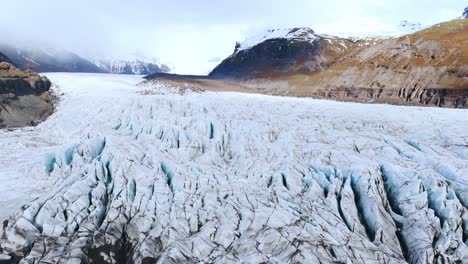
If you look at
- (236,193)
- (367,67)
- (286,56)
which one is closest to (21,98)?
(236,193)

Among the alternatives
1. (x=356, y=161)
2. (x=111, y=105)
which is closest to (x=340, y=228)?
(x=356, y=161)

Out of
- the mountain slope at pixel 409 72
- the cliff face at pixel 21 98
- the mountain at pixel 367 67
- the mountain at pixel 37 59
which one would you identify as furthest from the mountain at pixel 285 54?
the mountain at pixel 37 59

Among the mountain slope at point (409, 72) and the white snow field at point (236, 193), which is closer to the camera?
the white snow field at point (236, 193)

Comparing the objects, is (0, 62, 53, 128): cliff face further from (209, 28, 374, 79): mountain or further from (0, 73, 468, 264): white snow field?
(209, 28, 374, 79): mountain

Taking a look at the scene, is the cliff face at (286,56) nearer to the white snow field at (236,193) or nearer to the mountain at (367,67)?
the mountain at (367,67)

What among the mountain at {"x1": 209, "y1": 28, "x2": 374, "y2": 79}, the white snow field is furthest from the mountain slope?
the white snow field

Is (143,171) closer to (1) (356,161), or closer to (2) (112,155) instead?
(2) (112,155)
